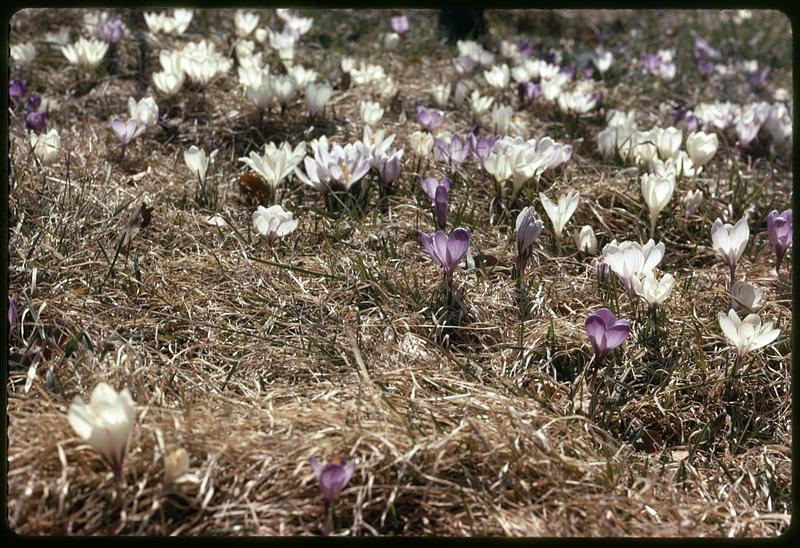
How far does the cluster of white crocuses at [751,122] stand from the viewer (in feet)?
13.1

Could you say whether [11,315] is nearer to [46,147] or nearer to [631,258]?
[46,147]

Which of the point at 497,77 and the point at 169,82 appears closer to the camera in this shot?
the point at 169,82

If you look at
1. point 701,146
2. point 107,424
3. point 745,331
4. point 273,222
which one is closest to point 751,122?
point 701,146

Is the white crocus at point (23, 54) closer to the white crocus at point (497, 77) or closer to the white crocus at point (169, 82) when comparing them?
the white crocus at point (169, 82)

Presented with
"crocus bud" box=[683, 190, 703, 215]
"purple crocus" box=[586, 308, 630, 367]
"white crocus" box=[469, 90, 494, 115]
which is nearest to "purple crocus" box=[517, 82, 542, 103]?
"white crocus" box=[469, 90, 494, 115]

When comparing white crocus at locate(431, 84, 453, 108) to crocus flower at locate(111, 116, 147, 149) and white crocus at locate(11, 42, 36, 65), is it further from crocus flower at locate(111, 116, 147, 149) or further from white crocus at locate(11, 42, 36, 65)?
white crocus at locate(11, 42, 36, 65)

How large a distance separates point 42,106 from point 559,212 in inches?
90.0

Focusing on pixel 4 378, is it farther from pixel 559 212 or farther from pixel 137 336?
pixel 559 212

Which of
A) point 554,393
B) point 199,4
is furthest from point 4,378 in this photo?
point 199,4

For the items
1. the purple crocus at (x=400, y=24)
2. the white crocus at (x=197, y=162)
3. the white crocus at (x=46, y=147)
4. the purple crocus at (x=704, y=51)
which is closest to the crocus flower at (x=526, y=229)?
the white crocus at (x=197, y=162)

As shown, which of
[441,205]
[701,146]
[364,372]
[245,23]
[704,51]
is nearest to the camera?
A: [364,372]

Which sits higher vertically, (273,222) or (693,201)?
(273,222)

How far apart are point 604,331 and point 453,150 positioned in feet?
4.34

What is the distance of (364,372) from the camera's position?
2.07m
